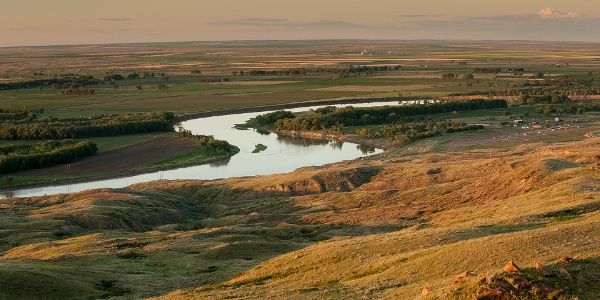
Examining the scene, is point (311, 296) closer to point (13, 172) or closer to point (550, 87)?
point (13, 172)

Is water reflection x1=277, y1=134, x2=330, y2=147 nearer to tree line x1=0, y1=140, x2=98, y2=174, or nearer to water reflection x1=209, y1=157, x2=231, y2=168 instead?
water reflection x1=209, y1=157, x2=231, y2=168

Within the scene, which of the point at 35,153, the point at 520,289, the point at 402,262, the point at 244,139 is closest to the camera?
the point at 520,289

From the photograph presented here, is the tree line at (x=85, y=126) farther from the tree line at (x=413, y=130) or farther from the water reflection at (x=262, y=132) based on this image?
the tree line at (x=413, y=130)

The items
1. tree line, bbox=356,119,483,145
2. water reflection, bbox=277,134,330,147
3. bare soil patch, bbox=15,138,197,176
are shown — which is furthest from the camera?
water reflection, bbox=277,134,330,147

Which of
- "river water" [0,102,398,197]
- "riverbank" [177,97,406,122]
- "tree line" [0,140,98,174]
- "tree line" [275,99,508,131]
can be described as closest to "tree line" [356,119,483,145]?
"river water" [0,102,398,197]

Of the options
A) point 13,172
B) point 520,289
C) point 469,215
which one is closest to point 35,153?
point 13,172

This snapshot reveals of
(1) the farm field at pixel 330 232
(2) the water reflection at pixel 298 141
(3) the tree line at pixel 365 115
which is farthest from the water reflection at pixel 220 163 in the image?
(3) the tree line at pixel 365 115
